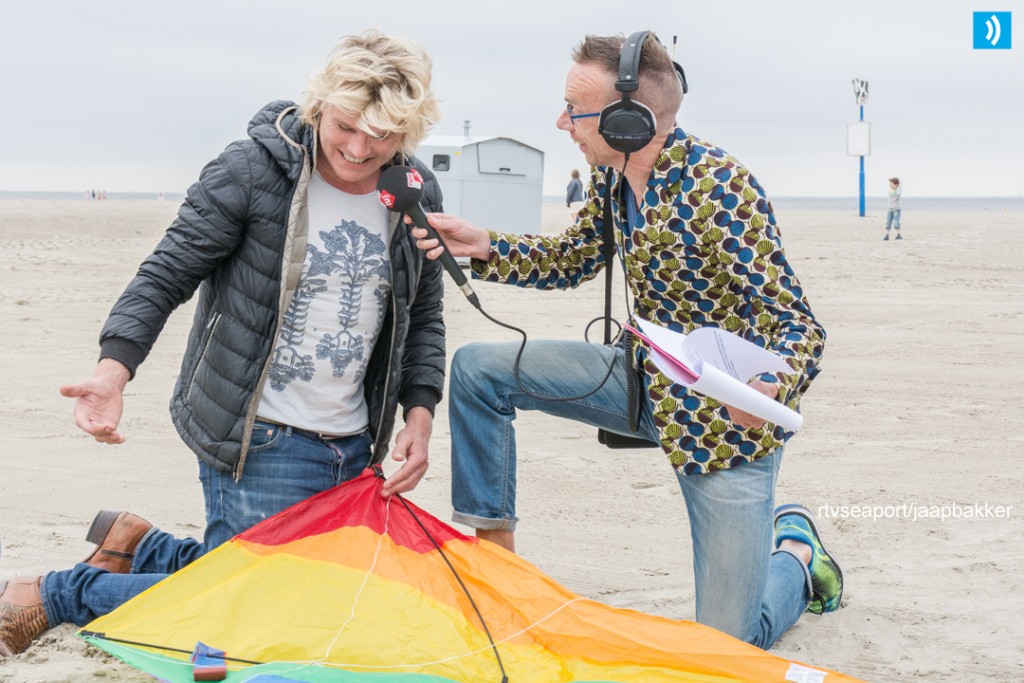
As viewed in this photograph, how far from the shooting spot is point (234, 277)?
3451 mm

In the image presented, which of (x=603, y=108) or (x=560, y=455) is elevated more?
(x=603, y=108)

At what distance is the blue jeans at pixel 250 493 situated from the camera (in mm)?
3572

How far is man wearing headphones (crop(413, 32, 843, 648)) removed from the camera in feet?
10.8

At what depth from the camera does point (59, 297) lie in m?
12.7

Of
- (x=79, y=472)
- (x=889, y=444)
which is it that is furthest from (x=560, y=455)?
(x=79, y=472)

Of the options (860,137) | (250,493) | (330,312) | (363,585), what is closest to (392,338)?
(330,312)

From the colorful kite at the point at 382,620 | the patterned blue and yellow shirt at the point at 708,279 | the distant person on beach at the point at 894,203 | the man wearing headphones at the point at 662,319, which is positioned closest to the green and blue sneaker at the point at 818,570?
the man wearing headphones at the point at 662,319

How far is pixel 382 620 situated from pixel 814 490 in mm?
3140

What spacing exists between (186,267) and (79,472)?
2.88 meters

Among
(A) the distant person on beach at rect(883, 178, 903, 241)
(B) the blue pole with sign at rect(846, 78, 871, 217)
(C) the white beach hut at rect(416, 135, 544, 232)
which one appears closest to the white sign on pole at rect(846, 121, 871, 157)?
(B) the blue pole with sign at rect(846, 78, 871, 217)

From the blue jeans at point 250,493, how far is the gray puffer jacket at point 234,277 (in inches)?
2.9

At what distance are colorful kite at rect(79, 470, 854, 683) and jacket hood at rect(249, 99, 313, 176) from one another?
3.32 ft

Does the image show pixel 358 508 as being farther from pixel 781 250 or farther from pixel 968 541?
pixel 968 541

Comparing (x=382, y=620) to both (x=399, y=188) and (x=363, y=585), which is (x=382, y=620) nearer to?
(x=363, y=585)
